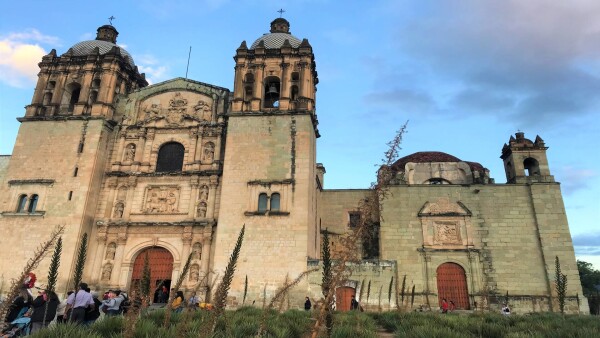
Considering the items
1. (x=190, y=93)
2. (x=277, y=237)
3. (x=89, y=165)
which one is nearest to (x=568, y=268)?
(x=277, y=237)

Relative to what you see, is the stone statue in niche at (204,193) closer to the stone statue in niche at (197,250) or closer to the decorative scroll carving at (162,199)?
the decorative scroll carving at (162,199)

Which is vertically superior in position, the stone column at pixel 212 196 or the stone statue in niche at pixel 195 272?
the stone column at pixel 212 196

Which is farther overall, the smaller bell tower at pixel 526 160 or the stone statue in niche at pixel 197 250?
the smaller bell tower at pixel 526 160

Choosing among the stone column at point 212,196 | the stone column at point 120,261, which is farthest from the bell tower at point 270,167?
the stone column at point 120,261

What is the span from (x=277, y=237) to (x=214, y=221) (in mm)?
3247

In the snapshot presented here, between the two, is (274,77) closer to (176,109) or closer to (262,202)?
(176,109)

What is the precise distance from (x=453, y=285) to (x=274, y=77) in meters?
13.7

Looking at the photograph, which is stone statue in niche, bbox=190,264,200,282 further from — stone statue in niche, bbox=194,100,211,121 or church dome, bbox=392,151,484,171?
church dome, bbox=392,151,484,171

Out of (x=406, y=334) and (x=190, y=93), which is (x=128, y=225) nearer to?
(x=190, y=93)

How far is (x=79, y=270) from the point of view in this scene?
3852 millimetres

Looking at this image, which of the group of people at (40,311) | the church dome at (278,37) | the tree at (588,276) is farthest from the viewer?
the tree at (588,276)

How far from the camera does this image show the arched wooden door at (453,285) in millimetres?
18859

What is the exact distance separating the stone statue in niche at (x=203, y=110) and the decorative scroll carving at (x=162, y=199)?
13.3 feet

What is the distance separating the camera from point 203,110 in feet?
70.0
